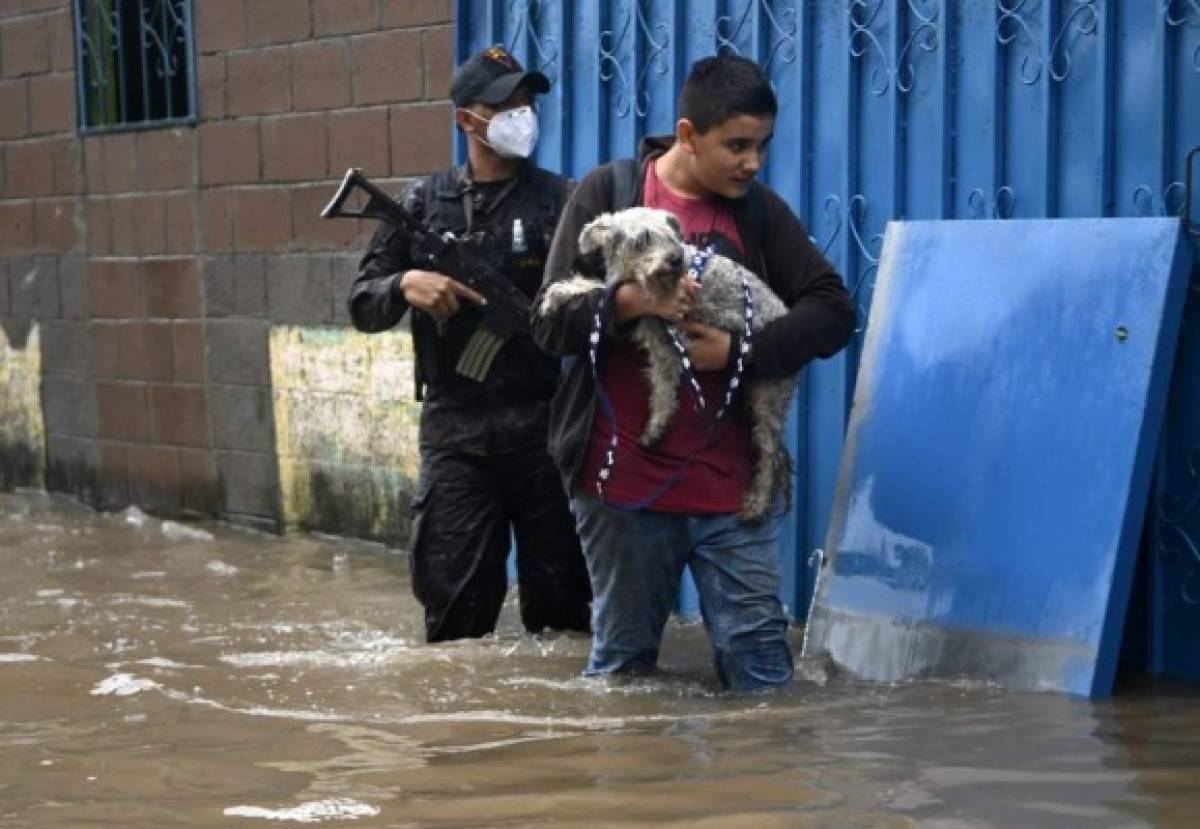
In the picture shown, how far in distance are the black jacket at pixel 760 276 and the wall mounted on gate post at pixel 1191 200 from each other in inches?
36.1

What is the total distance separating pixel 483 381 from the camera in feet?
18.6

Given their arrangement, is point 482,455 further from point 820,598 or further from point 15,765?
point 15,765

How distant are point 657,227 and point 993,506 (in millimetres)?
1249

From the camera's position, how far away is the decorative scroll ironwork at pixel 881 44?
5.76 m

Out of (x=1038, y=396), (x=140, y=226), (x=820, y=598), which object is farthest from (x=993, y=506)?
(x=140, y=226)

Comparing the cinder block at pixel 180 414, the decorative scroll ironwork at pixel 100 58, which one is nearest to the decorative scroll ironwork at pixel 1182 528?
the cinder block at pixel 180 414

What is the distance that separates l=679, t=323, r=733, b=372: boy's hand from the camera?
4.65 metres

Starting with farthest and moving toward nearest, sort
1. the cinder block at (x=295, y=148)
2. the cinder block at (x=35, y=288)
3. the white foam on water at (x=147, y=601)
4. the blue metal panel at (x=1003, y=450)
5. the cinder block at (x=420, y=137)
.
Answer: the cinder block at (x=35, y=288), the cinder block at (x=295, y=148), the cinder block at (x=420, y=137), the white foam on water at (x=147, y=601), the blue metal panel at (x=1003, y=450)

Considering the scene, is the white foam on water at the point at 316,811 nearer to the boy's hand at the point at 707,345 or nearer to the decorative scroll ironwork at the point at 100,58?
the boy's hand at the point at 707,345

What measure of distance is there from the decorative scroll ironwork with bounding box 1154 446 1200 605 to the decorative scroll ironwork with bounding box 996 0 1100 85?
1.12m

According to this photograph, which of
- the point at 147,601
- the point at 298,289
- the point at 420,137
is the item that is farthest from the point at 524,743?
the point at 298,289

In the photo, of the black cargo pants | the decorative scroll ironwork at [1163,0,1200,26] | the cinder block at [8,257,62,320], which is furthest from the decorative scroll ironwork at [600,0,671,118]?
the cinder block at [8,257,62,320]

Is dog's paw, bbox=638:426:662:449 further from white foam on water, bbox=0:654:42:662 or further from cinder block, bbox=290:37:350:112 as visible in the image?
cinder block, bbox=290:37:350:112

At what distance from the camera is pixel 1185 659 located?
17.2 ft
